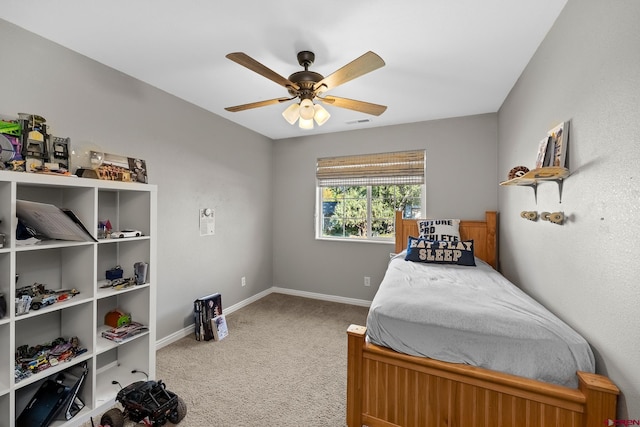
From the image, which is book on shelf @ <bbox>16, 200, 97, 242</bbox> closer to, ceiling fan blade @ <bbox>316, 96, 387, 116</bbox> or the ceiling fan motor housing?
the ceiling fan motor housing

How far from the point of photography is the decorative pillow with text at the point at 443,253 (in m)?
2.55

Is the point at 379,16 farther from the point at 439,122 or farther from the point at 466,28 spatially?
the point at 439,122

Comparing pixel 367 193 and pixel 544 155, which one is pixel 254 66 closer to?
pixel 544 155

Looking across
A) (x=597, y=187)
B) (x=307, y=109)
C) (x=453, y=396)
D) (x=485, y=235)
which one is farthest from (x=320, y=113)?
(x=485, y=235)

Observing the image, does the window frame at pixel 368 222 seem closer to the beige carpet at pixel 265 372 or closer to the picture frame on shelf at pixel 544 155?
the beige carpet at pixel 265 372

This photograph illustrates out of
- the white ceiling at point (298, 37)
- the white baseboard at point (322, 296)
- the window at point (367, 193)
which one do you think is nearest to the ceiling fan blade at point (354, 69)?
the white ceiling at point (298, 37)

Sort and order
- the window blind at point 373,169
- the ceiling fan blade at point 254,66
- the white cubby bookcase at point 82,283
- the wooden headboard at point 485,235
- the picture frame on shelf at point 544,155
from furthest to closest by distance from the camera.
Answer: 1. the window blind at point 373,169
2. the wooden headboard at point 485,235
3. the picture frame on shelf at point 544,155
4. the ceiling fan blade at point 254,66
5. the white cubby bookcase at point 82,283

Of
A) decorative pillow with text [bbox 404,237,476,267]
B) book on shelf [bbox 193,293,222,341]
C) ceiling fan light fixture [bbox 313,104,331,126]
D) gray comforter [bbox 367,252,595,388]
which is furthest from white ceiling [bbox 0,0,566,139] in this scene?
book on shelf [bbox 193,293,222,341]

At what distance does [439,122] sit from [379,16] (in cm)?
204

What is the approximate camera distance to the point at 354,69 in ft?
5.05

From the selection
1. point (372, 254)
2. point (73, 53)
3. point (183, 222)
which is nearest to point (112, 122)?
point (73, 53)

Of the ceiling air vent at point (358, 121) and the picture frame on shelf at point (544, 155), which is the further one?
the ceiling air vent at point (358, 121)

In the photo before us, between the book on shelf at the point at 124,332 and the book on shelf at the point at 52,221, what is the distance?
0.70m

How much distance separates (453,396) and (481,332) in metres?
0.33
